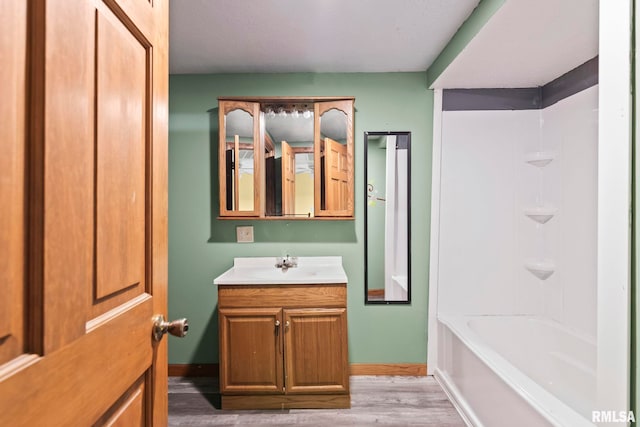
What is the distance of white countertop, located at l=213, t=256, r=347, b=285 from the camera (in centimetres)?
211

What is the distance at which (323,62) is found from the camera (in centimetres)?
243

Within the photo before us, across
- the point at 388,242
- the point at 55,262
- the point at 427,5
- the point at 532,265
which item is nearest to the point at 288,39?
the point at 427,5

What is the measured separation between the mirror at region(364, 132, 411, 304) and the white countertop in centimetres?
30

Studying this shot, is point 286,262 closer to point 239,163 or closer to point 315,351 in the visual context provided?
point 315,351

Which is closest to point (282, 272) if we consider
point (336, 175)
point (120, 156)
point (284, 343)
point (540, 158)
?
point (284, 343)

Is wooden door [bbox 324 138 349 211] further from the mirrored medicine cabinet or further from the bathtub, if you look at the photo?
the bathtub

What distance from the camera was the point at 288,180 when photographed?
2529mm

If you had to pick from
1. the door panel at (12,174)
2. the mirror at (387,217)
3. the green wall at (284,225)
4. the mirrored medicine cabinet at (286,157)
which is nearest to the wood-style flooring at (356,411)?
the green wall at (284,225)

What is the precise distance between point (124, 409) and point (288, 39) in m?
2.07

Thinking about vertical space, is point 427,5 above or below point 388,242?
above

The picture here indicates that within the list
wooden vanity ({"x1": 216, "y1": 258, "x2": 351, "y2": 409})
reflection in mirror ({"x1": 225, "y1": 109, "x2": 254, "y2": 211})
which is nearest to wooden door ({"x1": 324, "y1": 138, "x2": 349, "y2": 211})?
reflection in mirror ({"x1": 225, "y1": 109, "x2": 254, "y2": 211})

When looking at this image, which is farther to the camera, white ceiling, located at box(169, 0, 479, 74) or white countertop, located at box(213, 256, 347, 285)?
white countertop, located at box(213, 256, 347, 285)

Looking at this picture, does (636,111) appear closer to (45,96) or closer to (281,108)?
(45,96)

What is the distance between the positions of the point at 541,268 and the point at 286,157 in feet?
6.57
